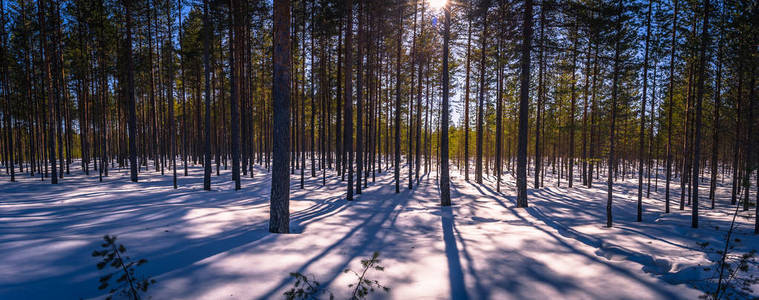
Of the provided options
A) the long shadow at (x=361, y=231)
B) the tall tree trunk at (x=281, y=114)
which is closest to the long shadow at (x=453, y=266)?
the long shadow at (x=361, y=231)

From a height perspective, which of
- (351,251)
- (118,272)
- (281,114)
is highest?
(281,114)

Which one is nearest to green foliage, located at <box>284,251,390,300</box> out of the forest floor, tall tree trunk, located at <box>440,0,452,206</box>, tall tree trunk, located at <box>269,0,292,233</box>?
the forest floor

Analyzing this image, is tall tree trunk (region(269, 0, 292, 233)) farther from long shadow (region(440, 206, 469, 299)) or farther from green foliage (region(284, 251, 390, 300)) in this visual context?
long shadow (region(440, 206, 469, 299))

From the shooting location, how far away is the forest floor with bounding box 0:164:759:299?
4.17 m

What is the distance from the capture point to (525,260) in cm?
580

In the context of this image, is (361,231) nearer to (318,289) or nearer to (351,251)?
(351,251)

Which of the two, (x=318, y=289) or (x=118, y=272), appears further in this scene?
(x=318, y=289)

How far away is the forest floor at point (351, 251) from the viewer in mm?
4172

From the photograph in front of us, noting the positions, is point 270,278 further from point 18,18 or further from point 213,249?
point 18,18

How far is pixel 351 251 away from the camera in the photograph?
6.37 metres

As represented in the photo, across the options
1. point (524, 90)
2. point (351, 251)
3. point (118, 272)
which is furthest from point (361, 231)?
point (524, 90)

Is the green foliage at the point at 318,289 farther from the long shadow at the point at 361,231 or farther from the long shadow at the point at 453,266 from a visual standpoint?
the long shadow at the point at 453,266

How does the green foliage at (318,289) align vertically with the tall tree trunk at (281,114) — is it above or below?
below

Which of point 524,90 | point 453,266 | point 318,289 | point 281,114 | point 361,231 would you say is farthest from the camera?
point 524,90
